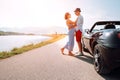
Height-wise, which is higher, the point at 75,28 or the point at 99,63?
the point at 75,28

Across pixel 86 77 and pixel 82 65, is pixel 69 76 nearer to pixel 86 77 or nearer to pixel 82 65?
pixel 86 77

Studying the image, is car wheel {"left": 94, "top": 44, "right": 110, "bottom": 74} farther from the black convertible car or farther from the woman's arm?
the woman's arm

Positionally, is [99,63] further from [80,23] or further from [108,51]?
[80,23]

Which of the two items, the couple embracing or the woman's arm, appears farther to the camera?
the woman's arm

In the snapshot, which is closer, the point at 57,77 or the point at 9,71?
the point at 57,77

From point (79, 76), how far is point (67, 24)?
5.29 meters

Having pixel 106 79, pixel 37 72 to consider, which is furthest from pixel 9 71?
pixel 106 79

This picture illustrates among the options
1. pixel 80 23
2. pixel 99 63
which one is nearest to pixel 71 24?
pixel 80 23

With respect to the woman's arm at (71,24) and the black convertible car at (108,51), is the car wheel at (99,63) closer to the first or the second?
the black convertible car at (108,51)

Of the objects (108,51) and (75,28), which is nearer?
(108,51)

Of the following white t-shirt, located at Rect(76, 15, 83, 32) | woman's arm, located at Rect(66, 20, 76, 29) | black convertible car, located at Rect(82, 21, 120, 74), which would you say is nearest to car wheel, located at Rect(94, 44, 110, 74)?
black convertible car, located at Rect(82, 21, 120, 74)

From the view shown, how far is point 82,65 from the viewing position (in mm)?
8383

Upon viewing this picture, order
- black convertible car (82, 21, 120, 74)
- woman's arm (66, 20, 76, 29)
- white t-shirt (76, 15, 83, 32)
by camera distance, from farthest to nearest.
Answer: woman's arm (66, 20, 76, 29) < white t-shirt (76, 15, 83, 32) < black convertible car (82, 21, 120, 74)

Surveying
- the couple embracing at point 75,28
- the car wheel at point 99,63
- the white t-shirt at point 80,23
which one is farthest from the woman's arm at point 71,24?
the car wheel at point 99,63
